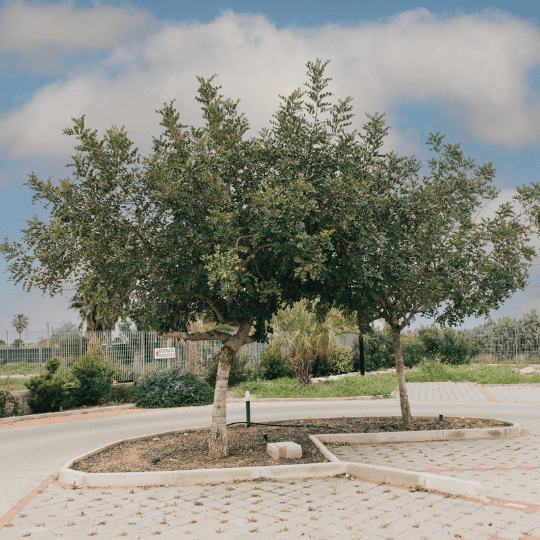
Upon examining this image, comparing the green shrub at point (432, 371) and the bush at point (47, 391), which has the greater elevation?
the bush at point (47, 391)

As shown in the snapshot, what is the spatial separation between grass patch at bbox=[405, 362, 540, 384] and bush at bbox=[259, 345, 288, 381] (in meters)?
5.76

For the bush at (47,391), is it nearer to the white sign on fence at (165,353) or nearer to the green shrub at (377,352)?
the white sign on fence at (165,353)

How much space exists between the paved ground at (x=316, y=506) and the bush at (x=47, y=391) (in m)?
7.15

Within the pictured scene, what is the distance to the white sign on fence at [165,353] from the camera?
1959cm

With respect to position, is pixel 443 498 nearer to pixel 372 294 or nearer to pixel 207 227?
pixel 372 294

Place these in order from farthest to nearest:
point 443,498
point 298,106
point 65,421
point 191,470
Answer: point 65,421, point 298,106, point 191,470, point 443,498

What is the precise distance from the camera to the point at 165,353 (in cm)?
1972

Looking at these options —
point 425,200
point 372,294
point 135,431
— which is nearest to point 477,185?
point 425,200

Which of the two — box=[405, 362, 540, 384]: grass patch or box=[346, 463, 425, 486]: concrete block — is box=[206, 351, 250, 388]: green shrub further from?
box=[346, 463, 425, 486]: concrete block

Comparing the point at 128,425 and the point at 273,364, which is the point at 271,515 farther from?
the point at 273,364

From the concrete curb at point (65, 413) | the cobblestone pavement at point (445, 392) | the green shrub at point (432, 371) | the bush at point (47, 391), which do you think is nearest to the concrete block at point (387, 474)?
the cobblestone pavement at point (445, 392)

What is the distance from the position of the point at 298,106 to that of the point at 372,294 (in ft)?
10.8

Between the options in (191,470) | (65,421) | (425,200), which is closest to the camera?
(191,470)

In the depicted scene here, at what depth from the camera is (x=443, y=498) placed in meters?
6.20
